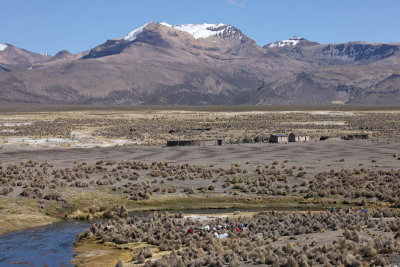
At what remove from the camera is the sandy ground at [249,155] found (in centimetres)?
5425

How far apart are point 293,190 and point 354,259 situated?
20.5 m

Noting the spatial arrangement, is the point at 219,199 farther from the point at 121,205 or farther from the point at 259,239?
the point at 259,239

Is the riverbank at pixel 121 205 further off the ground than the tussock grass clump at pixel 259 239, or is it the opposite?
the tussock grass clump at pixel 259 239

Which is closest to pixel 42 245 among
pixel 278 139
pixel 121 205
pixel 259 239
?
pixel 121 205

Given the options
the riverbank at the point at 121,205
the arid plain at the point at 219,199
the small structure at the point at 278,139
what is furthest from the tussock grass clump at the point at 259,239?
the small structure at the point at 278,139

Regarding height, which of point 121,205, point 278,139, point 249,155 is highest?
point 278,139

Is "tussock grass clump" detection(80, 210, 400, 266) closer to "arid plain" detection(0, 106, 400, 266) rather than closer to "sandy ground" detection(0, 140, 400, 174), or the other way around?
"arid plain" detection(0, 106, 400, 266)

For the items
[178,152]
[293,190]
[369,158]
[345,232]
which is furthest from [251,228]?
[178,152]

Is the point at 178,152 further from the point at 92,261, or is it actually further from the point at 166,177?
the point at 92,261

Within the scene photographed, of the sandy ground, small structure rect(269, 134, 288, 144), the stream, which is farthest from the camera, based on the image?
small structure rect(269, 134, 288, 144)

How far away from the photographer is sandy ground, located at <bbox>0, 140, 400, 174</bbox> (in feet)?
178

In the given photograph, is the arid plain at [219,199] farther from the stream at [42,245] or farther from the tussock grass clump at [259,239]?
the stream at [42,245]

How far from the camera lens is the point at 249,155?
60.9 meters

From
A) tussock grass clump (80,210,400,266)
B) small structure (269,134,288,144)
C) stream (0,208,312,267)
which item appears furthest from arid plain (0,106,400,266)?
small structure (269,134,288,144)
